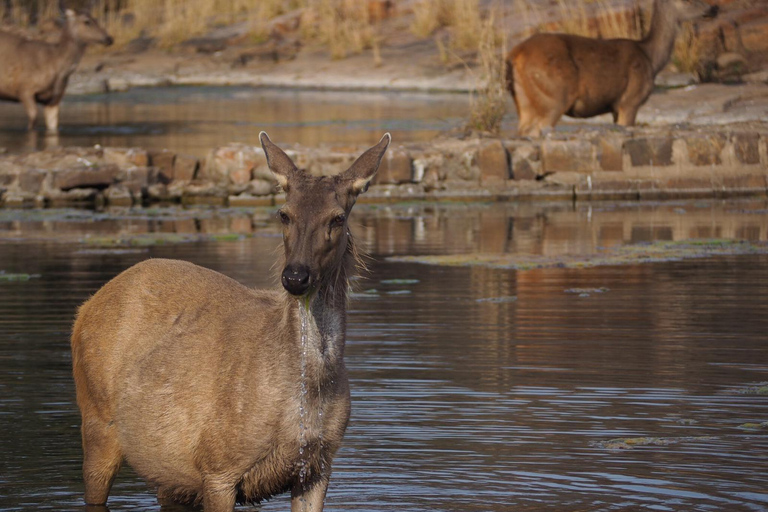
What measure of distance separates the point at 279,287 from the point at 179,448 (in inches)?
31.8

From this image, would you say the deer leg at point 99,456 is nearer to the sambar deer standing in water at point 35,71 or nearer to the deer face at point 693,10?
the deer face at point 693,10

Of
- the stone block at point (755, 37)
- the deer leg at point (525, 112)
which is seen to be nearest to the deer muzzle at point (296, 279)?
the deer leg at point (525, 112)

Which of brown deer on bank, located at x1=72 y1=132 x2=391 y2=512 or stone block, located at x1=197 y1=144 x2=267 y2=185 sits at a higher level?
stone block, located at x1=197 y1=144 x2=267 y2=185

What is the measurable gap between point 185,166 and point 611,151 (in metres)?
5.81

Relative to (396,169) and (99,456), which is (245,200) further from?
(99,456)

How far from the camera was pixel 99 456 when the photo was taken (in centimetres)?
639

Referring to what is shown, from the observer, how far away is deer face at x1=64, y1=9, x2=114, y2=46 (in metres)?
28.3

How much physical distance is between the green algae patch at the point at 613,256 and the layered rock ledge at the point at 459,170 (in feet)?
14.4

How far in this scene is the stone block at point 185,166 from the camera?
18.9 metres

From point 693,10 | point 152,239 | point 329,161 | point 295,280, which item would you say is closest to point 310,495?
point 295,280

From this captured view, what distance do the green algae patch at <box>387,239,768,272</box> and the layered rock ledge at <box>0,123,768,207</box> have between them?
4.40m

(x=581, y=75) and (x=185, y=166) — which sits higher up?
(x=581, y=75)

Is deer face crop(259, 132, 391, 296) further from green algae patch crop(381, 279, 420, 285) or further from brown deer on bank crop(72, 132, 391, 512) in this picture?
green algae patch crop(381, 279, 420, 285)

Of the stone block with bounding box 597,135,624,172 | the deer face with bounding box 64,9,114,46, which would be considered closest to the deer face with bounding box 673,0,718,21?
the stone block with bounding box 597,135,624,172
